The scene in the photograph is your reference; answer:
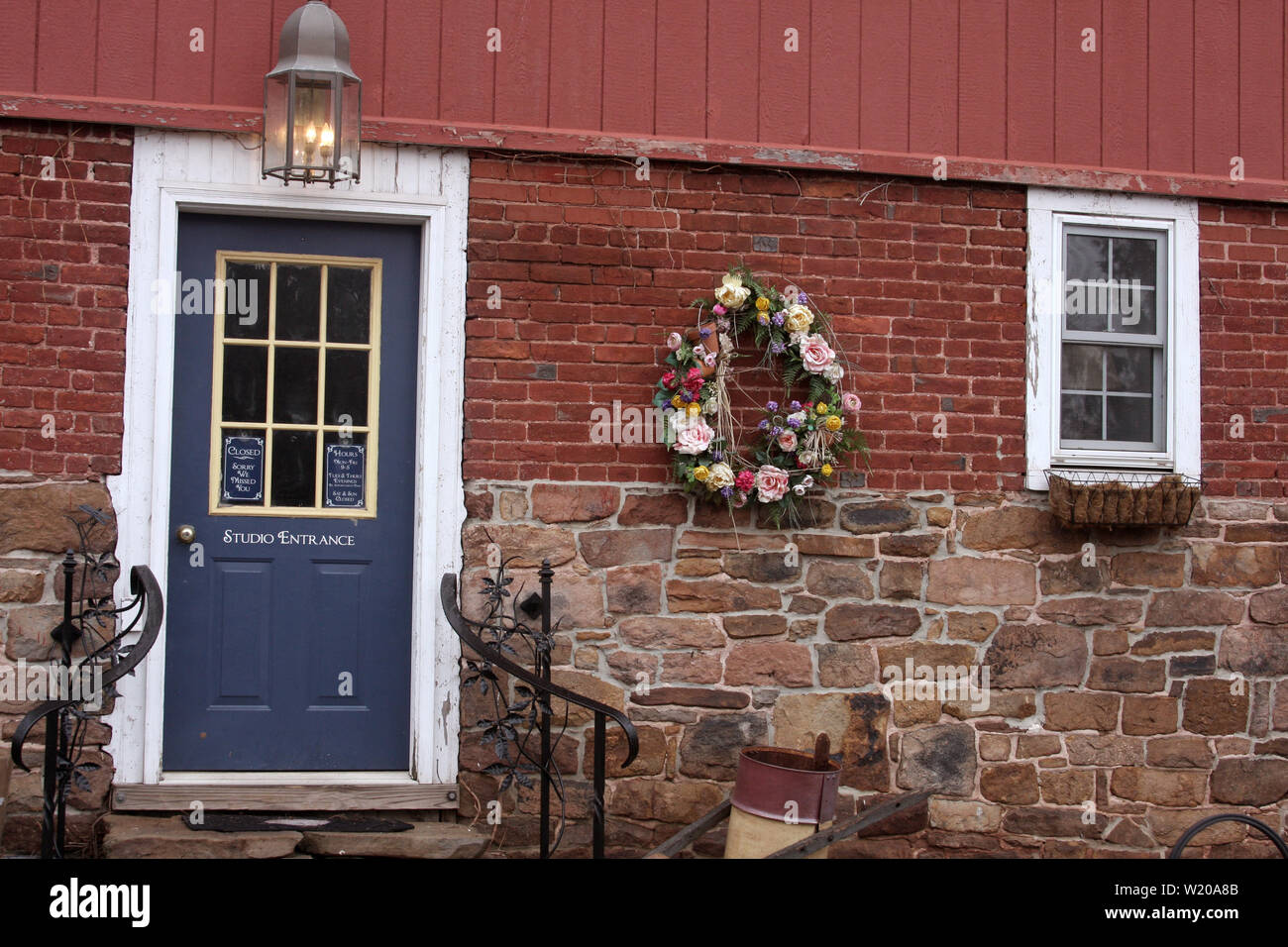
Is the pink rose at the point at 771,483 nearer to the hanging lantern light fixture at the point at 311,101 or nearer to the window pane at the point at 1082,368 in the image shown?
the window pane at the point at 1082,368

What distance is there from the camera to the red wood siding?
484 centimetres

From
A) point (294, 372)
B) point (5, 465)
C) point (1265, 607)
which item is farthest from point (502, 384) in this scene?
point (1265, 607)

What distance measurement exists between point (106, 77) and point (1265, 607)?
5331 millimetres

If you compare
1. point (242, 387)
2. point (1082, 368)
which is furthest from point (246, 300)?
point (1082, 368)

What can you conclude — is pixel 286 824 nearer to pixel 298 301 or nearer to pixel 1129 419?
pixel 298 301

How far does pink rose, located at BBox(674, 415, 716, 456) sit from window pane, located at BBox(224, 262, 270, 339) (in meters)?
1.72

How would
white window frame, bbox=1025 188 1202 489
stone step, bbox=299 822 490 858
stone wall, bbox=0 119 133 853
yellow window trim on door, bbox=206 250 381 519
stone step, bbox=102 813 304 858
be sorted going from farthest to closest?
white window frame, bbox=1025 188 1202 489 < yellow window trim on door, bbox=206 250 381 519 < stone wall, bbox=0 119 133 853 < stone step, bbox=299 822 490 858 < stone step, bbox=102 813 304 858

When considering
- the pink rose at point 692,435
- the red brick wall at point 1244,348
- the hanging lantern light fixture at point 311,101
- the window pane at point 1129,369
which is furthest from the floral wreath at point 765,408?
the red brick wall at point 1244,348

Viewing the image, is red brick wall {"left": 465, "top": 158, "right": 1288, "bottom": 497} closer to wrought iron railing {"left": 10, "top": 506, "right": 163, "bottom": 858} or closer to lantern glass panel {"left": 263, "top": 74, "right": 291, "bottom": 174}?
lantern glass panel {"left": 263, "top": 74, "right": 291, "bottom": 174}

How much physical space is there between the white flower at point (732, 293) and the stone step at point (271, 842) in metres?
2.33

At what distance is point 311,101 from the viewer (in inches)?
Answer: 186

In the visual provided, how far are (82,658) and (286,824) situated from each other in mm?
999

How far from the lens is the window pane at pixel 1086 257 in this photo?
18.3ft

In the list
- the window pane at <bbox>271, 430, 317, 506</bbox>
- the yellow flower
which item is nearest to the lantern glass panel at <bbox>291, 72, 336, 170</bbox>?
the window pane at <bbox>271, 430, 317, 506</bbox>
